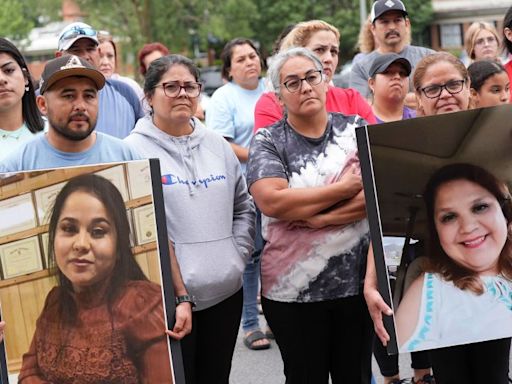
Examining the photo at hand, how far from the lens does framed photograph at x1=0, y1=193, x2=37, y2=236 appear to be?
116 inches

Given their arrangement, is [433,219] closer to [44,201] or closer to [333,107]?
[333,107]

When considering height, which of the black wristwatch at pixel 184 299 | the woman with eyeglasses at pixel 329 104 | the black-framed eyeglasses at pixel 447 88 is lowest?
the black wristwatch at pixel 184 299

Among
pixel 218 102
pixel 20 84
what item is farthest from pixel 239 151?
pixel 20 84

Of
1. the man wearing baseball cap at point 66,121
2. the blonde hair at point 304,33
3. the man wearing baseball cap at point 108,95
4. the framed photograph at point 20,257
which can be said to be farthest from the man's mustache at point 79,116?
the blonde hair at point 304,33

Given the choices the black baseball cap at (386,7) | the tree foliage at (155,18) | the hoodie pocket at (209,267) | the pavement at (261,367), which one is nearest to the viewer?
the hoodie pocket at (209,267)

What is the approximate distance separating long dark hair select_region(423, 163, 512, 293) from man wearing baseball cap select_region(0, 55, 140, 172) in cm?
127

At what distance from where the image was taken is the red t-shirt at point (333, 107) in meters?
4.13

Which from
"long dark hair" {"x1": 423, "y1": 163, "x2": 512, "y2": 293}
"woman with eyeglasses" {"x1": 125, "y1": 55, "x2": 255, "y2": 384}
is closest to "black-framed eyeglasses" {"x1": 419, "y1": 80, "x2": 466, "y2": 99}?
"long dark hair" {"x1": 423, "y1": 163, "x2": 512, "y2": 293}

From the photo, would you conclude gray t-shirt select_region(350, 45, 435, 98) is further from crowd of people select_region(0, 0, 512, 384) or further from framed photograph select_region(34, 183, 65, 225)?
framed photograph select_region(34, 183, 65, 225)

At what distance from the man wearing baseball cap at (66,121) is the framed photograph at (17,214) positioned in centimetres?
23

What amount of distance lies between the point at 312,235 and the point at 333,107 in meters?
0.95

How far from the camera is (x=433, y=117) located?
3.14 metres

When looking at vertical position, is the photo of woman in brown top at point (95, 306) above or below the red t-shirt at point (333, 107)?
below

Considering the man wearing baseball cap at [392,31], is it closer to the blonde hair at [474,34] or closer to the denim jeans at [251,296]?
the denim jeans at [251,296]
